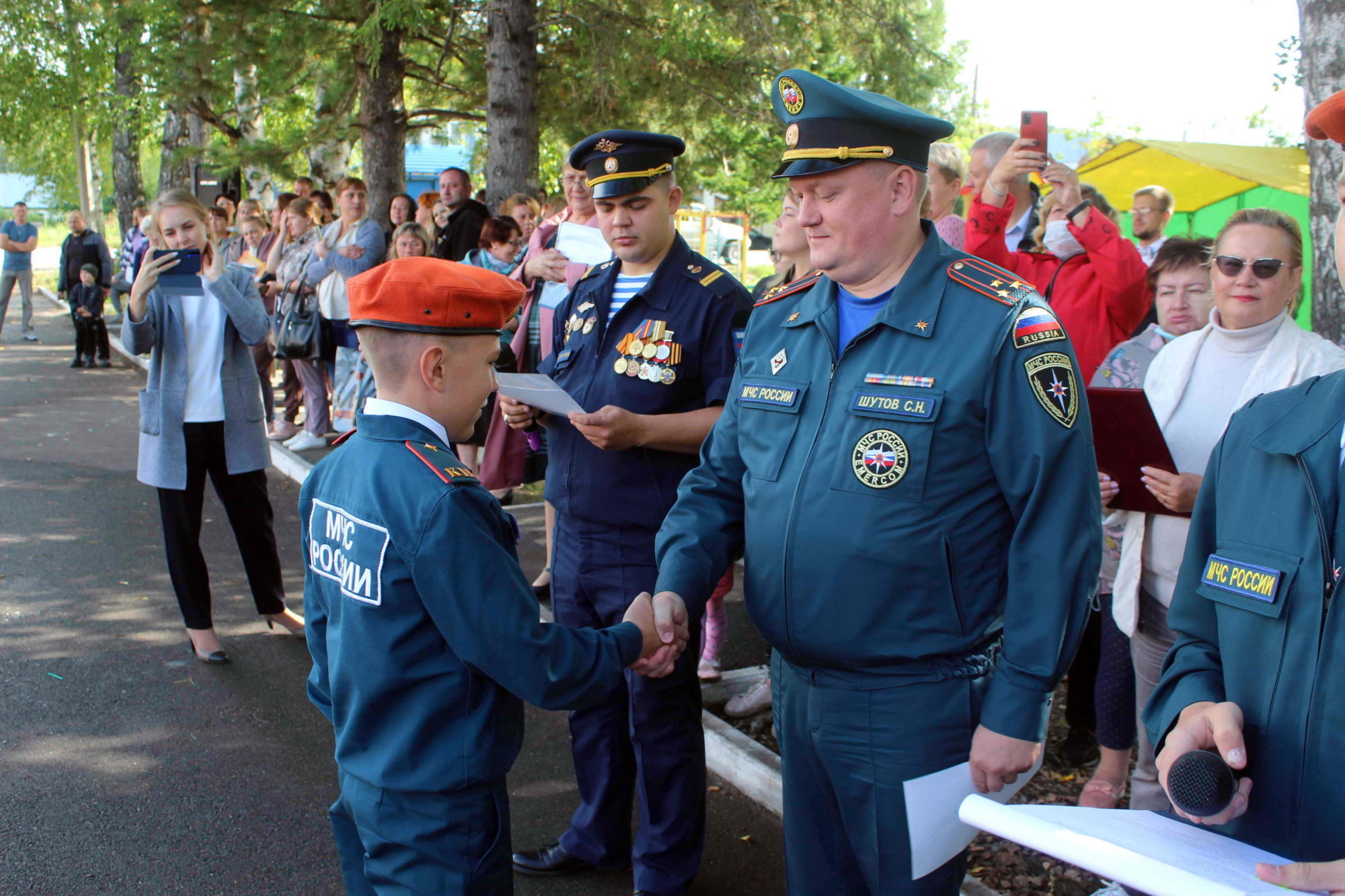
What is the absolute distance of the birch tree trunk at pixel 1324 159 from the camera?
400 centimetres

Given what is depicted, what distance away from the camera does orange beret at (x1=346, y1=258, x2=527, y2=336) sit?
227cm

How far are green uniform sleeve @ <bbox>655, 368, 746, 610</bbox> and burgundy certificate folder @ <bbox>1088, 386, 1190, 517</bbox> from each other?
116 cm

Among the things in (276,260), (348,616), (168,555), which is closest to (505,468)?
(168,555)

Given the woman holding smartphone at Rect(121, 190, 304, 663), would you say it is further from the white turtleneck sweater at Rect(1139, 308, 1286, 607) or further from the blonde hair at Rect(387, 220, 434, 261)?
the white turtleneck sweater at Rect(1139, 308, 1286, 607)

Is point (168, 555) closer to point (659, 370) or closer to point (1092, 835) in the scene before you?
point (659, 370)

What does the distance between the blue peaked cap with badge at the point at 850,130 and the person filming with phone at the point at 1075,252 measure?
1.92 metres

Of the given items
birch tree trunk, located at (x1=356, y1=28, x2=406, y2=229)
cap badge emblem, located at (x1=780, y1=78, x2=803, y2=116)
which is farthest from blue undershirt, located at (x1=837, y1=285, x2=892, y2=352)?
birch tree trunk, located at (x1=356, y1=28, x2=406, y2=229)

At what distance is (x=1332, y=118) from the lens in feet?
4.95

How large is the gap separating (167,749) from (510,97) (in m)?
6.78

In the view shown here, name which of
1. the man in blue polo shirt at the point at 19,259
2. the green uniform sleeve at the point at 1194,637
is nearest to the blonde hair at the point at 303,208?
the man in blue polo shirt at the point at 19,259

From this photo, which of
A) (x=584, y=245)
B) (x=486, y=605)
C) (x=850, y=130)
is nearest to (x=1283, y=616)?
(x=850, y=130)

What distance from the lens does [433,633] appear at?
2232mm

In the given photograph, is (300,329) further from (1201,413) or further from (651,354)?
(1201,413)

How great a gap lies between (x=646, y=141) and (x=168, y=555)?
3.22 m
